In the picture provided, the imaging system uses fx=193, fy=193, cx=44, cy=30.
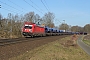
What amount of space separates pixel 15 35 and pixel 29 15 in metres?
58.9

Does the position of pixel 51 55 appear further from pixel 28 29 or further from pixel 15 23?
pixel 15 23

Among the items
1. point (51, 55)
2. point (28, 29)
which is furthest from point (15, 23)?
point (51, 55)

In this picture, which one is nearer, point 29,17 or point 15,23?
point 15,23

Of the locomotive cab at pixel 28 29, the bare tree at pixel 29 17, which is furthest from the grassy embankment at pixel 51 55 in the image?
the bare tree at pixel 29 17

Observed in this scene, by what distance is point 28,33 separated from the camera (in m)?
47.9

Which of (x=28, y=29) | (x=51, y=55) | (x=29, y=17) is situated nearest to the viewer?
(x=51, y=55)

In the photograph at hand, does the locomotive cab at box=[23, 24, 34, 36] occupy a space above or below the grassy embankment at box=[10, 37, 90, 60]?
above

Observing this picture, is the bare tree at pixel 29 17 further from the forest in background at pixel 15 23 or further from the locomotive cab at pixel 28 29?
the locomotive cab at pixel 28 29

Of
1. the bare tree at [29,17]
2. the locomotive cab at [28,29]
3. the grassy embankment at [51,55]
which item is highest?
the bare tree at [29,17]

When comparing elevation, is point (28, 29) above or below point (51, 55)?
above

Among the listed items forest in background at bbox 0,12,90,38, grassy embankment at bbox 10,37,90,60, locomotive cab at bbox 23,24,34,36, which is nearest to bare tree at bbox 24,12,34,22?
forest in background at bbox 0,12,90,38

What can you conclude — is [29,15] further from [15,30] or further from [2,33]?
[2,33]

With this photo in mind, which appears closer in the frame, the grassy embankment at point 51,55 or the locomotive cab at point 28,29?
the grassy embankment at point 51,55

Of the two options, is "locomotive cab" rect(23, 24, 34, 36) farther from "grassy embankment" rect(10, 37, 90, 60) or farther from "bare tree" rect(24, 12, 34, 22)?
"bare tree" rect(24, 12, 34, 22)
